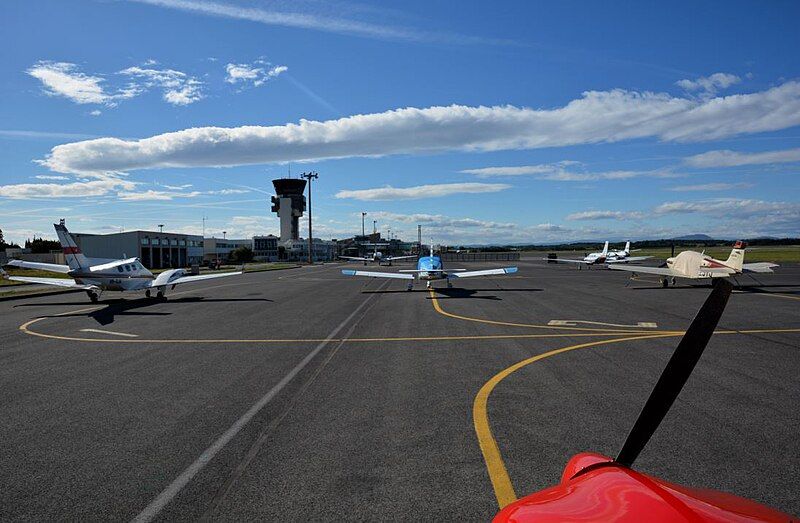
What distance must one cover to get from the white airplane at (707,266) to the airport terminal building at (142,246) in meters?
78.0

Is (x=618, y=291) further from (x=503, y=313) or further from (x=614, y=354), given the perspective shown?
(x=614, y=354)

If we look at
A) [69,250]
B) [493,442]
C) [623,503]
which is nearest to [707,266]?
[493,442]

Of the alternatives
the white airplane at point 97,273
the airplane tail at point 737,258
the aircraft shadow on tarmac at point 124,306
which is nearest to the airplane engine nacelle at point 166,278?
the white airplane at point 97,273

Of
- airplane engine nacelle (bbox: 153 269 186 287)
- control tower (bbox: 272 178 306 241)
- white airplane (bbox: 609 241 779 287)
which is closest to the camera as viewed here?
airplane engine nacelle (bbox: 153 269 186 287)

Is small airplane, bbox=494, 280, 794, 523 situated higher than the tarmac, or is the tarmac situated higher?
small airplane, bbox=494, 280, 794, 523

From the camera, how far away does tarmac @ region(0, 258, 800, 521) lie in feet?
16.8

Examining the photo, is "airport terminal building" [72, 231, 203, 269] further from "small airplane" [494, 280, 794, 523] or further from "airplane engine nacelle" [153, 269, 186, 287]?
"small airplane" [494, 280, 794, 523]

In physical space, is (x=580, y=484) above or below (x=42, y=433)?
above

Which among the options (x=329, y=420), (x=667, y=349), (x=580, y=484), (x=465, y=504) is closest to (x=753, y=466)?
(x=465, y=504)

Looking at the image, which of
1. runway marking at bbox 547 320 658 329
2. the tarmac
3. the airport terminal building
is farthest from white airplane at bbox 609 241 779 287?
the airport terminal building

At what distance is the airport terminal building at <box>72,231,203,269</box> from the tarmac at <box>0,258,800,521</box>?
244 feet

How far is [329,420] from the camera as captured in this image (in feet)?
24.1

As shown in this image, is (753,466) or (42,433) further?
(42,433)

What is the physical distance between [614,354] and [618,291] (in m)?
19.4
